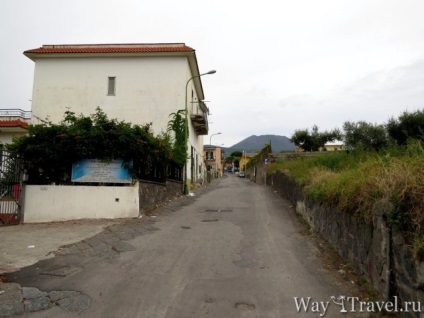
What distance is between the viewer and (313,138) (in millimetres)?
44156

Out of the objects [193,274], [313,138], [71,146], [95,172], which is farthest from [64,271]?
[313,138]

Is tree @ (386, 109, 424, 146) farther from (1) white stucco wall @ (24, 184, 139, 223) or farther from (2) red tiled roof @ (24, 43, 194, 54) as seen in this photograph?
(1) white stucco wall @ (24, 184, 139, 223)

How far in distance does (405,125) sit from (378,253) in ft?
73.4

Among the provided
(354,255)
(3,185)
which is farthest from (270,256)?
(3,185)

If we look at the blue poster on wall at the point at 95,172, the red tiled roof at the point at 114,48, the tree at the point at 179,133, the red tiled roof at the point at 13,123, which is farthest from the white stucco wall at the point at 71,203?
the red tiled roof at the point at 114,48

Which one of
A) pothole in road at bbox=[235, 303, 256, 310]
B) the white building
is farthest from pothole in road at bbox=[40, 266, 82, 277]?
the white building

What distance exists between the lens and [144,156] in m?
12.4

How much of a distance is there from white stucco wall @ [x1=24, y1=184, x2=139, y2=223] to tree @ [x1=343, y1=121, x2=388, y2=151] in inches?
744

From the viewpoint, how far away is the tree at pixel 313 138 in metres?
44.1

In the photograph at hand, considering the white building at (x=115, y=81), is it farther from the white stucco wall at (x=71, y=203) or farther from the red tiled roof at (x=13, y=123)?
the white stucco wall at (x=71, y=203)

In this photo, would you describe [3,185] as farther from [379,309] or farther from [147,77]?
[147,77]

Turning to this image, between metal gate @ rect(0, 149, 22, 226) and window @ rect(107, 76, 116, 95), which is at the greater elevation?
window @ rect(107, 76, 116, 95)

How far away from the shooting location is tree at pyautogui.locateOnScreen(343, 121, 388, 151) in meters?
26.0

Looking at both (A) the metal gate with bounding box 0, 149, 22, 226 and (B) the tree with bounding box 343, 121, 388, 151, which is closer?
(A) the metal gate with bounding box 0, 149, 22, 226
